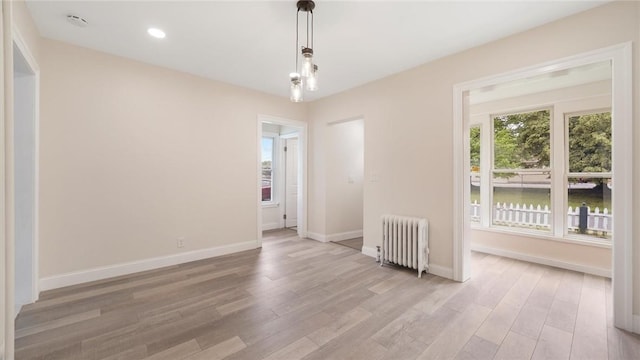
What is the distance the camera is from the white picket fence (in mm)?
3648

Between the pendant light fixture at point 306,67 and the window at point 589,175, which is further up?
the pendant light fixture at point 306,67

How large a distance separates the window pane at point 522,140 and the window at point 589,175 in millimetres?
272

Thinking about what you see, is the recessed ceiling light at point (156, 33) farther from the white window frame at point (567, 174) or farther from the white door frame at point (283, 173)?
the white window frame at point (567, 174)

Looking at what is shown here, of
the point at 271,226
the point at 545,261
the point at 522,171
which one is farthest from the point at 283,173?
the point at 545,261

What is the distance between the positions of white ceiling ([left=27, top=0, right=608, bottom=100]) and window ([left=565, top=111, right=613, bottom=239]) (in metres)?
2.18

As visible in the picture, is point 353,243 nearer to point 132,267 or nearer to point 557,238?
point 557,238

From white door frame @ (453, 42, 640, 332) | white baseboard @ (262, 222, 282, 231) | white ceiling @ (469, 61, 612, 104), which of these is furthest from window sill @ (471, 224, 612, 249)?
white baseboard @ (262, 222, 282, 231)

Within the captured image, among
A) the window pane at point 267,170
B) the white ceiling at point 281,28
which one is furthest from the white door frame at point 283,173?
the white ceiling at point 281,28

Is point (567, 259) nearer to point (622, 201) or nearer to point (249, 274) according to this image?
point (622, 201)

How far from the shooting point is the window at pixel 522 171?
4.05 meters

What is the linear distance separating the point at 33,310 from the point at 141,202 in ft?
4.51

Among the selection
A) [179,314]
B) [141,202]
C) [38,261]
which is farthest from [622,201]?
[38,261]

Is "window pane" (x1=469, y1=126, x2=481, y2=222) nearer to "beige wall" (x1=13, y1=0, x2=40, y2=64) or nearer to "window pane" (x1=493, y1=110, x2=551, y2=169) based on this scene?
"window pane" (x1=493, y1=110, x2=551, y2=169)

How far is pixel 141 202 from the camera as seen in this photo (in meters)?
3.41
